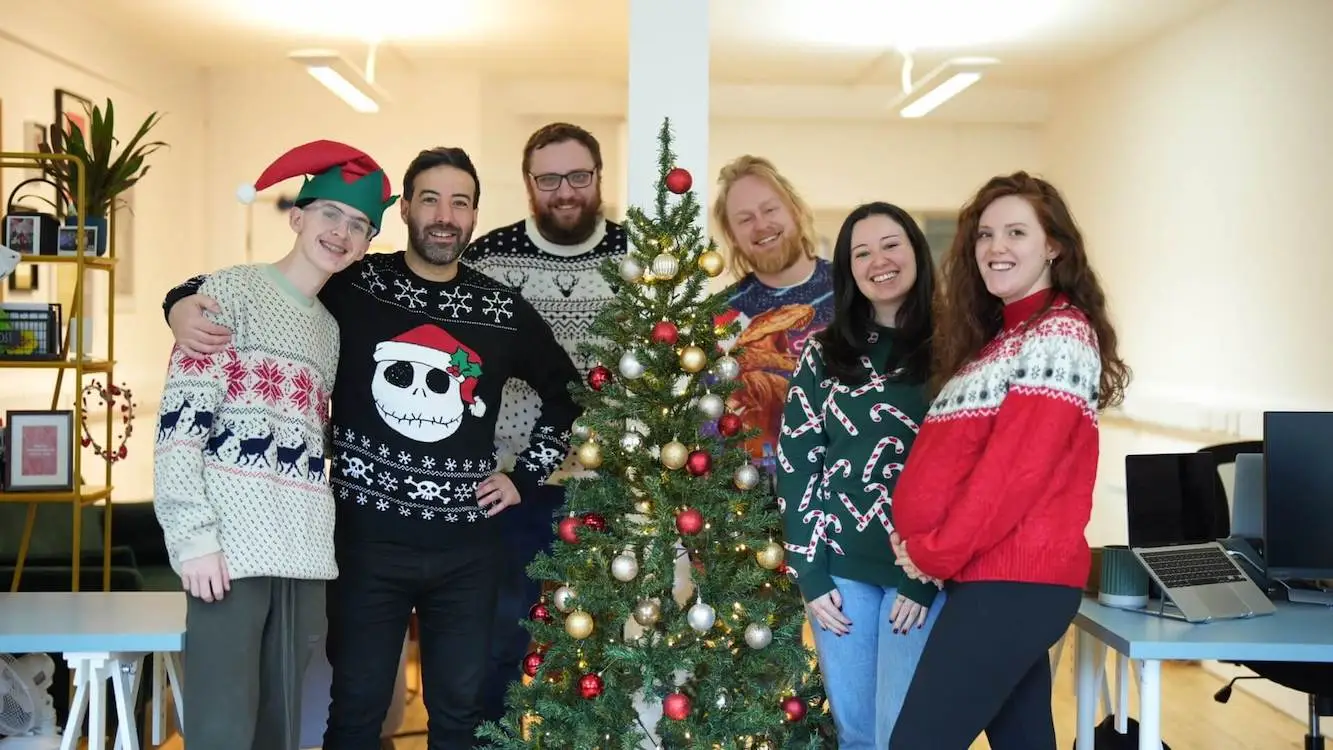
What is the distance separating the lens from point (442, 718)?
2617 mm

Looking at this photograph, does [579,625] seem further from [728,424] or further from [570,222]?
[570,222]

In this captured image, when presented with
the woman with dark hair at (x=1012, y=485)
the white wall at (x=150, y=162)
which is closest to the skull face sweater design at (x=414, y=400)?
the woman with dark hair at (x=1012, y=485)

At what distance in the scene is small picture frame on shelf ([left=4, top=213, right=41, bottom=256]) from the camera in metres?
3.66

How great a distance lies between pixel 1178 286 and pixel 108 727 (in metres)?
4.77

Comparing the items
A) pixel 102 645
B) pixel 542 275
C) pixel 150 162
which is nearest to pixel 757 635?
pixel 542 275

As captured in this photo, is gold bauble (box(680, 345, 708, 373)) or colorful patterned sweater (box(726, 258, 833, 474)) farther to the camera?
colorful patterned sweater (box(726, 258, 833, 474))

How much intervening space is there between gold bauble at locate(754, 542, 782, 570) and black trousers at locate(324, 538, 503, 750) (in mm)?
610

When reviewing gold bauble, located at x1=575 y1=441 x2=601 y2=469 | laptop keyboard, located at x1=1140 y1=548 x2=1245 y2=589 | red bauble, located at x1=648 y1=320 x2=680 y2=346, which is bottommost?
laptop keyboard, located at x1=1140 y1=548 x2=1245 y2=589

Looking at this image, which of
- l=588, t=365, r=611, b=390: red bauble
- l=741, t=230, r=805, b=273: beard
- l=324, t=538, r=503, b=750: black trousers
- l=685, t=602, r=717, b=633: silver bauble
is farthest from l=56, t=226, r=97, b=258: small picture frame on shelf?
l=685, t=602, r=717, b=633: silver bauble

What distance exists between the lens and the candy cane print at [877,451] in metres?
2.37

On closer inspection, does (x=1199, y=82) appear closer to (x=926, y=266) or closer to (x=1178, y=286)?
(x=1178, y=286)

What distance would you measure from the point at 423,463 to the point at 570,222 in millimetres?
877

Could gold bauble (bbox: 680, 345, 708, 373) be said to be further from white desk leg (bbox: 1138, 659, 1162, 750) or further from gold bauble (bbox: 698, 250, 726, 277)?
white desk leg (bbox: 1138, 659, 1162, 750)

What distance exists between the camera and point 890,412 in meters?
2.39
